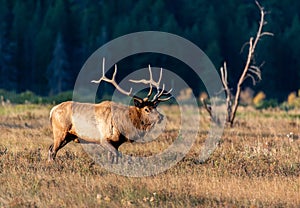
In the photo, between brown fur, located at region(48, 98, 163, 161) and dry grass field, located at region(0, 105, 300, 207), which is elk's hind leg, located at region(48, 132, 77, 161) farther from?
dry grass field, located at region(0, 105, 300, 207)

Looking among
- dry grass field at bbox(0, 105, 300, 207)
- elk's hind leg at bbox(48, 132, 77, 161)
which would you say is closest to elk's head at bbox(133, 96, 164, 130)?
dry grass field at bbox(0, 105, 300, 207)

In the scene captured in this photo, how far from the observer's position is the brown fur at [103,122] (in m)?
12.8

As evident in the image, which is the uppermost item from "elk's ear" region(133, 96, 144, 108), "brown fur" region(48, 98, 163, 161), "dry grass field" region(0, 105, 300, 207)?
"elk's ear" region(133, 96, 144, 108)

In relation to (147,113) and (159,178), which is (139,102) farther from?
(159,178)

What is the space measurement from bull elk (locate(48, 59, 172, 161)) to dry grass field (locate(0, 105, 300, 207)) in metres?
0.42

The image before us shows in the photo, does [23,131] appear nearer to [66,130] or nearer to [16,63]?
[66,130]

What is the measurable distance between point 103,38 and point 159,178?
5090 centimetres

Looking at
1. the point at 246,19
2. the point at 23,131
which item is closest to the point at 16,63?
the point at 246,19

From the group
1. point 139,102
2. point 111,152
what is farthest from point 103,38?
point 111,152

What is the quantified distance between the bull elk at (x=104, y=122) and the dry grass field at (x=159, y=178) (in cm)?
42

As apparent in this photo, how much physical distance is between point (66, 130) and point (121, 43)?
43.2 metres

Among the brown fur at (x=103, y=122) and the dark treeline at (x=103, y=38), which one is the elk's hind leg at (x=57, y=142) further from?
the dark treeline at (x=103, y=38)

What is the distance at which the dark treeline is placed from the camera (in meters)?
56.5

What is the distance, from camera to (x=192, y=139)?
1688cm
